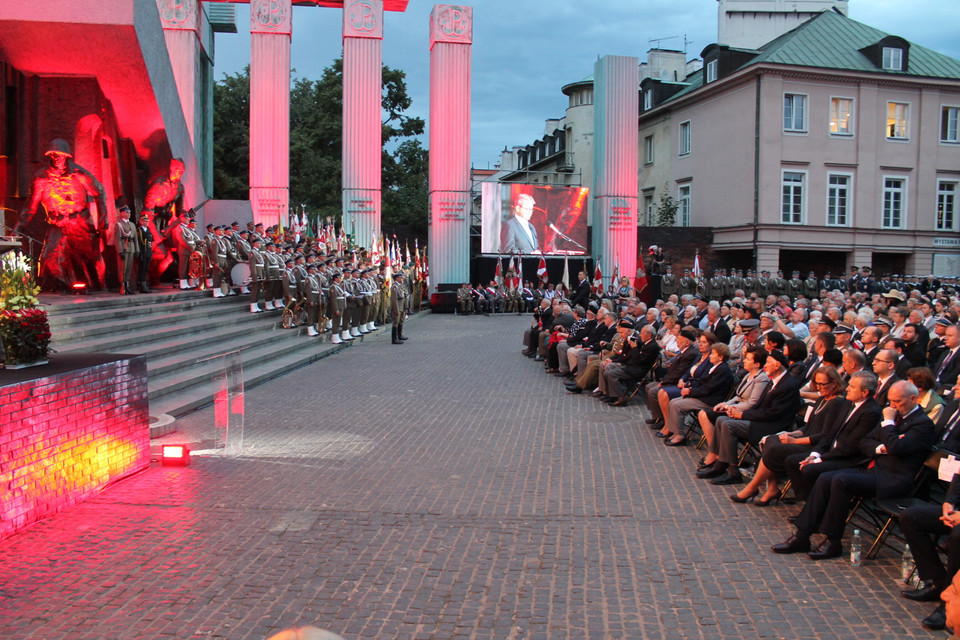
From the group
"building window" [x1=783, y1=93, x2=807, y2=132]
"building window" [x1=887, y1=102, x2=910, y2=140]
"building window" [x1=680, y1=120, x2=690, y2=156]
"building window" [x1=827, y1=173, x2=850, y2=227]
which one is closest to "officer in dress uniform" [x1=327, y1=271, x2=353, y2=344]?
"building window" [x1=783, y1=93, x2=807, y2=132]

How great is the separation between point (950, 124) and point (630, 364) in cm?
3529

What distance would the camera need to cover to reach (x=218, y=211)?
90.7 ft

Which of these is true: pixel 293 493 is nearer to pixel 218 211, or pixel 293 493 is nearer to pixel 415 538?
pixel 415 538

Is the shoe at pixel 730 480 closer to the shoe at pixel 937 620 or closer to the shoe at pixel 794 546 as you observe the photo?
the shoe at pixel 794 546

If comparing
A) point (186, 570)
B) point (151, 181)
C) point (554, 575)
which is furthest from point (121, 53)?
point (554, 575)

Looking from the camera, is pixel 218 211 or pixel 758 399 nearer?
pixel 758 399

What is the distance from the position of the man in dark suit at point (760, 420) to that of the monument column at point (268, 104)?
2611 cm

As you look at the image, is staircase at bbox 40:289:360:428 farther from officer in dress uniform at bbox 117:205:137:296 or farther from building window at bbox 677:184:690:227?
building window at bbox 677:184:690:227

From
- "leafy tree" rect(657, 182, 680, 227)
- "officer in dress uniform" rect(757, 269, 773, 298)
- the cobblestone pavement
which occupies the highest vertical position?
"leafy tree" rect(657, 182, 680, 227)

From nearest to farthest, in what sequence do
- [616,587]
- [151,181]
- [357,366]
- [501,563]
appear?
[616,587] → [501,563] → [357,366] → [151,181]

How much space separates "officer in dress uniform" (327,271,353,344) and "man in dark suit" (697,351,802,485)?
44.8ft

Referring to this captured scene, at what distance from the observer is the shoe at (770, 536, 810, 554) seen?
6102 millimetres

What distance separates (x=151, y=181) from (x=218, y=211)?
29.0ft

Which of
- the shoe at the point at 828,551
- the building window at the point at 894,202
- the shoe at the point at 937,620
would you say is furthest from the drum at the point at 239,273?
the building window at the point at 894,202
